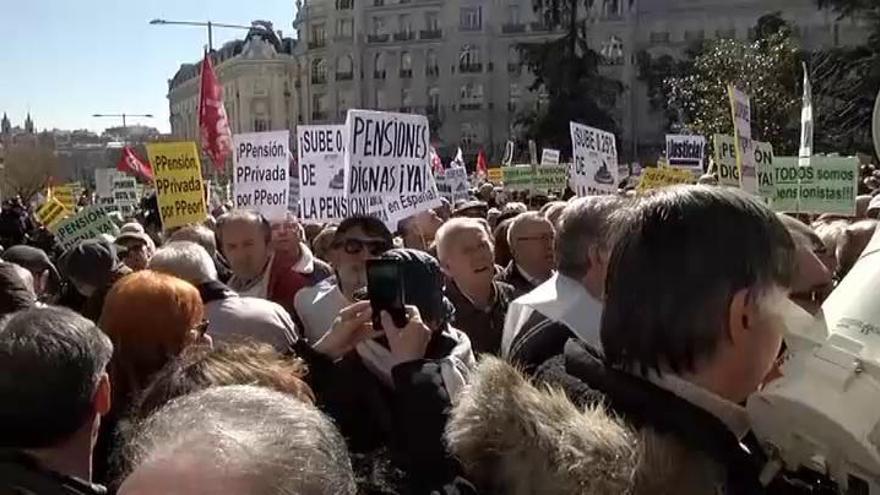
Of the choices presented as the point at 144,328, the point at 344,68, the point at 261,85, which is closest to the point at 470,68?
the point at 344,68

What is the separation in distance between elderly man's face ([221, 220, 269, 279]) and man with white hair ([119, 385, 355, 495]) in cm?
441

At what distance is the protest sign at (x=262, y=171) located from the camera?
9.48 meters

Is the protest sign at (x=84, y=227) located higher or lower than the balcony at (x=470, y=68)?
lower

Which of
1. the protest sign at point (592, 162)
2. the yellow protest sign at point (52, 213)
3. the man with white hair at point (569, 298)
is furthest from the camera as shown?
the yellow protest sign at point (52, 213)

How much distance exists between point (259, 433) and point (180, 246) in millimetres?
3488

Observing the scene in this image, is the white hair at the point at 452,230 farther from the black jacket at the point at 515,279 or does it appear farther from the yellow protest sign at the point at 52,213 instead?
the yellow protest sign at the point at 52,213

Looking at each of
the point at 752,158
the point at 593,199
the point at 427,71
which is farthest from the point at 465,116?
the point at 593,199

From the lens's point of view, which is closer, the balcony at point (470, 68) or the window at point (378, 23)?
the balcony at point (470, 68)

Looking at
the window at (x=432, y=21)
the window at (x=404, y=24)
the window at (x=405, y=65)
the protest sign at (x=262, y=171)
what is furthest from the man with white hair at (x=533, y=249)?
the window at (x=404, y=24)

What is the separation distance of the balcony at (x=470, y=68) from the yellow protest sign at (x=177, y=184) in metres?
68.0

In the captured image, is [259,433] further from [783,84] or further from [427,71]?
[427,71]

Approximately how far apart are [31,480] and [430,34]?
7833 cm

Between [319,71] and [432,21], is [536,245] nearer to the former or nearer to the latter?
[432,21]

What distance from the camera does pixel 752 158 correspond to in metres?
9.15
